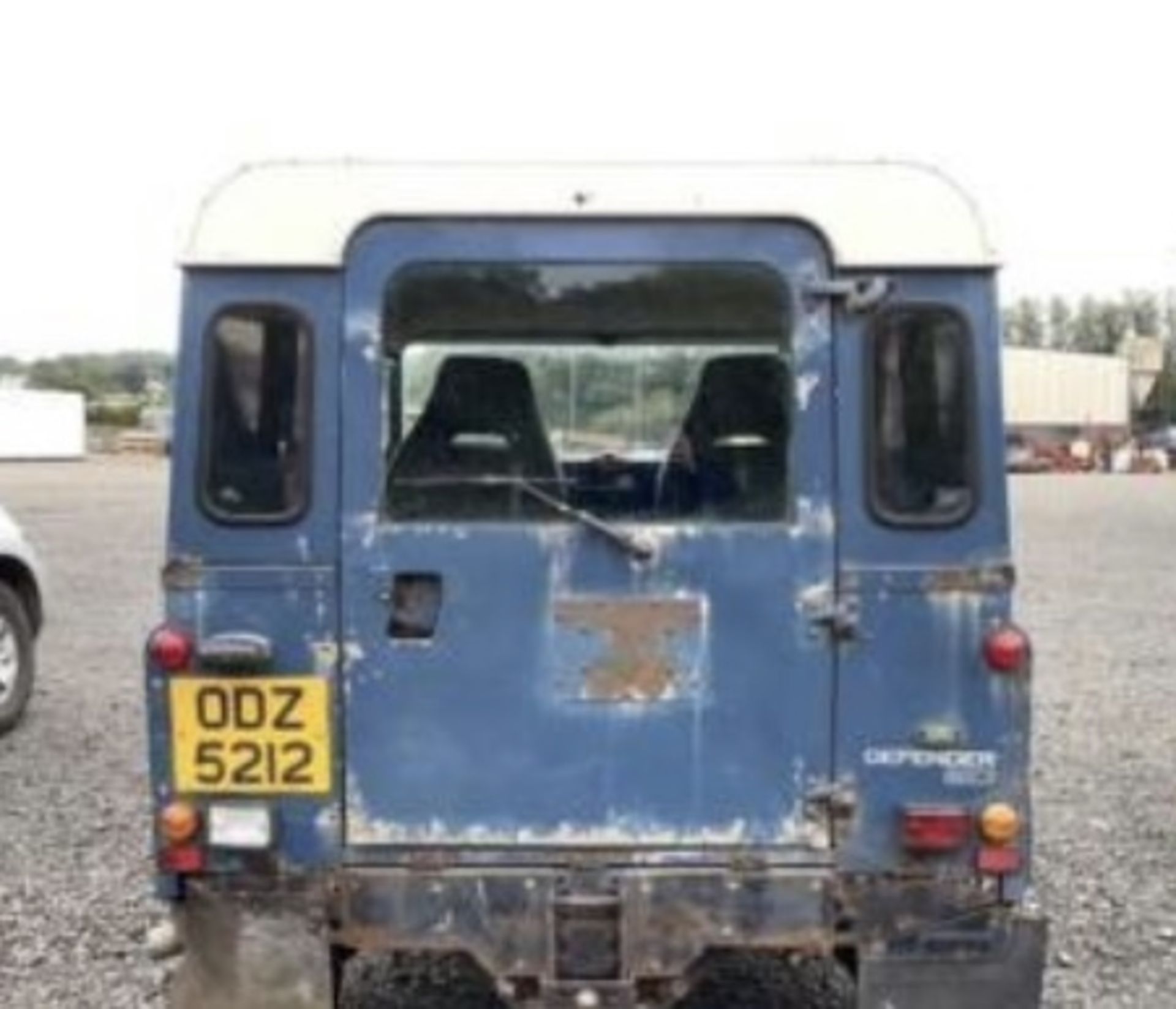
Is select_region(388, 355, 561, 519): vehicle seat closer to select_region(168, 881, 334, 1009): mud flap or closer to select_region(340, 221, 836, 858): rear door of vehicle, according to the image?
select_region(340, 221, 836, 858): rear door of vehicle

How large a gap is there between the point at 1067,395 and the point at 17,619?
9740cm

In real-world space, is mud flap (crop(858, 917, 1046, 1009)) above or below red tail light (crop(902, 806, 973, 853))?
below

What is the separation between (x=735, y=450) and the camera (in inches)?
220

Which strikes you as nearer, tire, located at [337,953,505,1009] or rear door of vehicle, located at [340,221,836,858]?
rear door of vehicle, located at [340,221,836,858]

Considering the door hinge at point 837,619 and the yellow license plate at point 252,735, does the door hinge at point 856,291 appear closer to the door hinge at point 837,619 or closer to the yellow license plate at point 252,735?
the door hinge at point 837,619

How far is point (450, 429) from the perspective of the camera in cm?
571

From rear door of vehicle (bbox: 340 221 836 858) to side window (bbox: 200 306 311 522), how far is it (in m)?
0.12

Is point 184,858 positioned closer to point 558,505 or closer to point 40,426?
point 558,505

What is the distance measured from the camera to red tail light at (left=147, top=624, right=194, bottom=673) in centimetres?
545

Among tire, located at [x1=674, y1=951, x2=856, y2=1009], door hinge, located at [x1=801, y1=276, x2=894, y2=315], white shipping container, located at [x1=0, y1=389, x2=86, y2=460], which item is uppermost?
white shipping container, located at [x1=0, y1=389, x2=86, y2=460]

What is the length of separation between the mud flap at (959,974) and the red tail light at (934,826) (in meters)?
0.28

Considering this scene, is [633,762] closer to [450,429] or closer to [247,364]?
[450,429]

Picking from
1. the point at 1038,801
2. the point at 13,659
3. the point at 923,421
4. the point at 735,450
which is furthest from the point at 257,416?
the point at 13,659

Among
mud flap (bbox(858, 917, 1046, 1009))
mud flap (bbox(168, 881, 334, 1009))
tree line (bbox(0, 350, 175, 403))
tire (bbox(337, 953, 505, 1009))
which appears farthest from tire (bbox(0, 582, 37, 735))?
tree line (bbox(0, 350, 175, 403))
